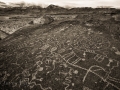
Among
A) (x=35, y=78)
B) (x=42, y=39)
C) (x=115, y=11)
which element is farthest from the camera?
(x=115, y=11)

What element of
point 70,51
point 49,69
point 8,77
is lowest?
point 8,77

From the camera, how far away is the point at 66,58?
2.39 m

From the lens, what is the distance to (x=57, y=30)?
10.7 feet

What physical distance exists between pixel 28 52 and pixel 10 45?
23.6 inches

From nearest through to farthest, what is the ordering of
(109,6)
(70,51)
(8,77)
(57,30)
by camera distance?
(8,77)
(70,51)
(57,30)
(109,6)

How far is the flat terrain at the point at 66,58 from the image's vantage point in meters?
2.04

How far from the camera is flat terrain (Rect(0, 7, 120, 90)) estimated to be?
2039mm

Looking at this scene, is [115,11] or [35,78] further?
[115,11]

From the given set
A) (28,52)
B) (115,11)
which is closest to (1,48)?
(28,52)

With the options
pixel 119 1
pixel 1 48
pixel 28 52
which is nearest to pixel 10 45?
pixel 1 48

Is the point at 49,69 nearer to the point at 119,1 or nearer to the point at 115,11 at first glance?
the point at 115,11

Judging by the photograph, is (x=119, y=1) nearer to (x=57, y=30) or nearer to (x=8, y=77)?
(x=57, y=30)

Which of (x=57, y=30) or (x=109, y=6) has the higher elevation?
(x=109, y=6)

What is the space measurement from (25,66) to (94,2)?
2965 millimetres
